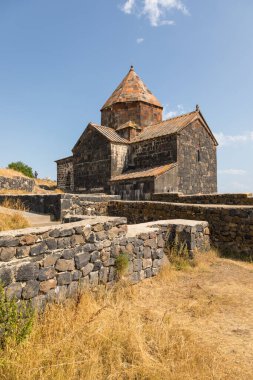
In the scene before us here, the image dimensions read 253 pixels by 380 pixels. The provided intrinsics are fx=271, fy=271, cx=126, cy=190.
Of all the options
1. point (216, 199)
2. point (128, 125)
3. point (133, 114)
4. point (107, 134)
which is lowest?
point (216, 199)

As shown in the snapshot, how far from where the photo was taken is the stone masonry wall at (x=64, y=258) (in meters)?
3.30

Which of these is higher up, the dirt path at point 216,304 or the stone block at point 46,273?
the stone block at point 46,273

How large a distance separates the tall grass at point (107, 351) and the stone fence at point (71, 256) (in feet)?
1.33

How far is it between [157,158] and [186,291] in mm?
14159

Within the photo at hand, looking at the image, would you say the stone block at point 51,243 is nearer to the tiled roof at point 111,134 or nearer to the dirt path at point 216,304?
the dirt path at point 216,304

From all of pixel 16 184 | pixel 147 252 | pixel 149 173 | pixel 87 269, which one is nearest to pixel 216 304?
pixel 147 252

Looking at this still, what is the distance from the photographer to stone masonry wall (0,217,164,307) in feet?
10.8

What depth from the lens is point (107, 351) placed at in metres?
2.81

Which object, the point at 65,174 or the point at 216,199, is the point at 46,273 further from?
the point at 65,174

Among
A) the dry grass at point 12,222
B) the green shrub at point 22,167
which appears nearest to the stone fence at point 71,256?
the dry grass at point 12,222

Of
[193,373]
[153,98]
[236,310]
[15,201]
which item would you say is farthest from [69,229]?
[153,98]

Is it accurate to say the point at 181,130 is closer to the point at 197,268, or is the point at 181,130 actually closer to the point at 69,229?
the point at 197,268

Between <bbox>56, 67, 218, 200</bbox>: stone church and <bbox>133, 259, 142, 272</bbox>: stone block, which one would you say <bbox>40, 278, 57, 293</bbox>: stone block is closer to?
<bbox>133, 259, 142, 272</bbox>: stone block

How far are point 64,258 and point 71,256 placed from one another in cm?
13
